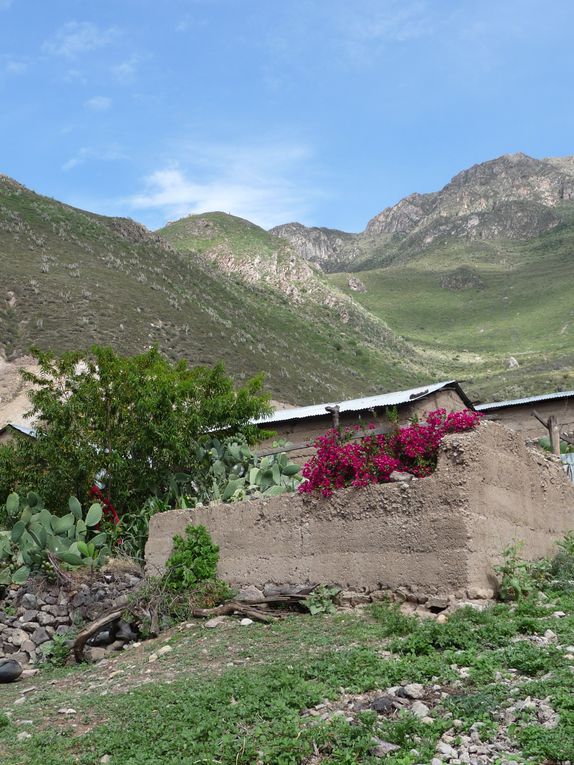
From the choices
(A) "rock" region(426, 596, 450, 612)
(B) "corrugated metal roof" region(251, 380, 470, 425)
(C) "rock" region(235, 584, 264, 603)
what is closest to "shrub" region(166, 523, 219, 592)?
(C) "rock" region(235, 584, 264, 603)

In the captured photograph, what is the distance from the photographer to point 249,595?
9.74m

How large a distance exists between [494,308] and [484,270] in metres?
18.0

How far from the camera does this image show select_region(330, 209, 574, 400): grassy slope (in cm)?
5922

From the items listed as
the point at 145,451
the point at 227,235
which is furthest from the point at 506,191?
the point at 145,451

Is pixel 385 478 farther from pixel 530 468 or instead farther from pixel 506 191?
pixel 506 191

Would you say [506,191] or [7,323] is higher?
[506,191]

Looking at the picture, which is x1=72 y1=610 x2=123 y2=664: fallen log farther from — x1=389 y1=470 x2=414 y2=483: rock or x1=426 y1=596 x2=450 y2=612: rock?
x1=426 y1=596 x2=450 y2=612: rock

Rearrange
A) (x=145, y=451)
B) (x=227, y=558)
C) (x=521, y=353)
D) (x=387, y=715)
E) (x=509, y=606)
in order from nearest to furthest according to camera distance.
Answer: (x=387, y=715)
(x=509, y=606)
(x=227, y=558)
(x=145, y=451)
(x=521, y=353)

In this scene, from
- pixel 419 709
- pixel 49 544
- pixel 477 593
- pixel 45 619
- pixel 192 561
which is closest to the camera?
pixel 419 709

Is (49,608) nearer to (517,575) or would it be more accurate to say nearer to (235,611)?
(235,611)

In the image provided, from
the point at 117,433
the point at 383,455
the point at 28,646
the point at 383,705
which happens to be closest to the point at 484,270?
the point at 117,433

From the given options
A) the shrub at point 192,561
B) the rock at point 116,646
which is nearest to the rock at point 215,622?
the shrub at point 192,561

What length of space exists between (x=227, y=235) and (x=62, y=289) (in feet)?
167

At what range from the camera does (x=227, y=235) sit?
9306 centimetres
